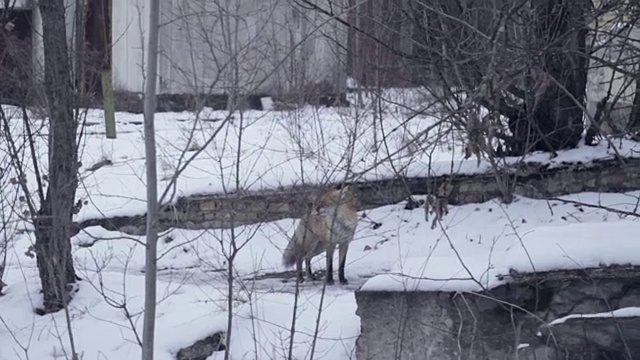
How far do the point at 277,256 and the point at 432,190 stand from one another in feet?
5.59

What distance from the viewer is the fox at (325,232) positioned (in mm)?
7014

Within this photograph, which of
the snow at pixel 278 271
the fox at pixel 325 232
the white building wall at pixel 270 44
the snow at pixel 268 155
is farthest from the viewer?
the snow at pixel 268 155

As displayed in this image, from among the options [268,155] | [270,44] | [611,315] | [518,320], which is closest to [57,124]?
[270,44]

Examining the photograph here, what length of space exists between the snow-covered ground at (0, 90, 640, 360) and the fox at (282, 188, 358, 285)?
0.64 ft

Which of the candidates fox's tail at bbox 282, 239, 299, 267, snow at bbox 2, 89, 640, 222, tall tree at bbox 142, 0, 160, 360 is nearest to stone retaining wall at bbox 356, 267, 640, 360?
tall tree at bbox 142, 0, 160, 360

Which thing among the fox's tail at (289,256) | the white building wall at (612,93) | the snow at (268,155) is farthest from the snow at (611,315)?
the white building wall at (612,93)

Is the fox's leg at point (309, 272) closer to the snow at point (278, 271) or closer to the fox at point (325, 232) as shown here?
the fox at point (325, 232)

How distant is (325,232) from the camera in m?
7.76

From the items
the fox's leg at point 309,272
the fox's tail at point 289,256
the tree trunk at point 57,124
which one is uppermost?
the tree trunk at point 57,124

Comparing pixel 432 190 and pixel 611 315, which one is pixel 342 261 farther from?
pixel 611 315

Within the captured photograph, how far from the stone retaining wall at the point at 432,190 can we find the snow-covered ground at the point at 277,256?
0.44 ft

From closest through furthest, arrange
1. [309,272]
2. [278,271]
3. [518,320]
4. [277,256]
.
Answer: [518,320], [309,272], [278,271], [277,256]

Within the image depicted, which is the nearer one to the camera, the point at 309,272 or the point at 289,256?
the point at 289,256

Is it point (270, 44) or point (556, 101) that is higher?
point (270, 44)
